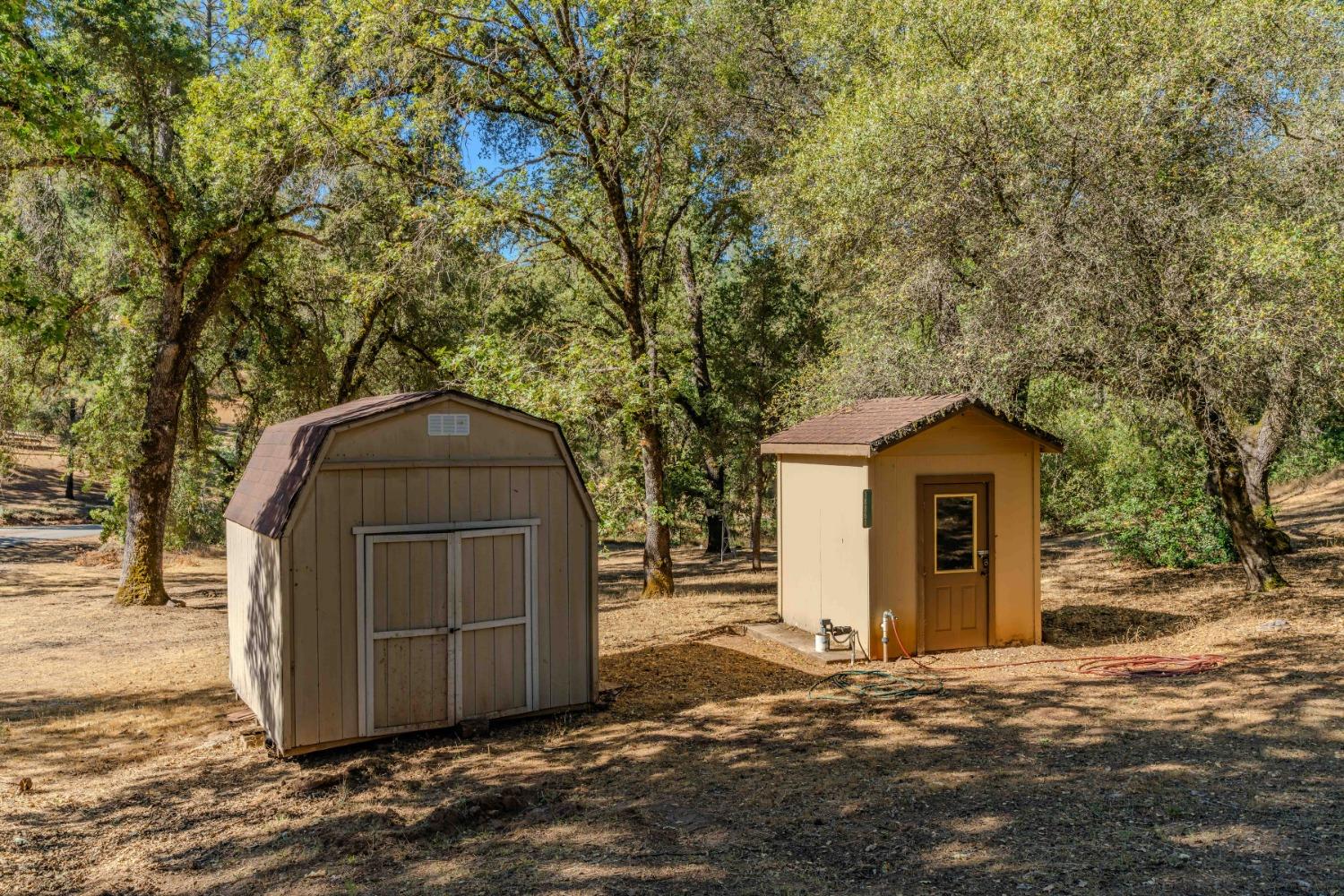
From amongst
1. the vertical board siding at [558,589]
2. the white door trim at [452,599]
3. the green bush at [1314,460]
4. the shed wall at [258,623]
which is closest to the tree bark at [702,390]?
the green bush at [1314,460]

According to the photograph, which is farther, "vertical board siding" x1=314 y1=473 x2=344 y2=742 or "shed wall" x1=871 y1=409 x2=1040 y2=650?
"shed wall" x1=871 y1=409 x2=1040 y2=650

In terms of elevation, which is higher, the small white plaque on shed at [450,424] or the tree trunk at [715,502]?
the small white plaque on shed at [450,424]

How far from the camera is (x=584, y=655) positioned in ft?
25.1

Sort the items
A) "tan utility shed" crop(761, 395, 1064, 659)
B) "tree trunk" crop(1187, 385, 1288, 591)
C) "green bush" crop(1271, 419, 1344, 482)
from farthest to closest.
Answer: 1. "green bush" crop(1271, 419, 1344, 482)
2. "tree trunk" crop(1187, 385, 1288, 591)
3. "tan utility shed" crop(761, 395, 1064, 659)

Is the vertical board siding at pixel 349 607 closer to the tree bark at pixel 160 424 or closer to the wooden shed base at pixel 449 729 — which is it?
the wooden shed base at pixel 449 729

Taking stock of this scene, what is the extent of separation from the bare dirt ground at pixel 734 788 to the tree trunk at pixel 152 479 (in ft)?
15.6

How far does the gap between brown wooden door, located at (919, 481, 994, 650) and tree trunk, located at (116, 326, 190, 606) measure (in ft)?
39.9

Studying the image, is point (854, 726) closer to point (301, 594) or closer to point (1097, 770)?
point (1097, 770)

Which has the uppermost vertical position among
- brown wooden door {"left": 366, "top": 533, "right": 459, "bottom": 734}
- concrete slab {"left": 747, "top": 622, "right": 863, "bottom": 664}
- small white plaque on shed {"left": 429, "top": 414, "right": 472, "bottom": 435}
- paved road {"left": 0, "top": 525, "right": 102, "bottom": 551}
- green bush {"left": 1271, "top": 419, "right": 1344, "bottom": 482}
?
small white plaque on shed {"left": 429, "top": 414, "right": 472, "bottom": 435}

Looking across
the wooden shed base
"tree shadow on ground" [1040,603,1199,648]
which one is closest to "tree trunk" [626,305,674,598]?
the wooden shed base

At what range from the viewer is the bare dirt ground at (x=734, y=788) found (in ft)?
14.3

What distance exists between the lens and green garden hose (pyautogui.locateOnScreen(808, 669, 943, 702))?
7.86m

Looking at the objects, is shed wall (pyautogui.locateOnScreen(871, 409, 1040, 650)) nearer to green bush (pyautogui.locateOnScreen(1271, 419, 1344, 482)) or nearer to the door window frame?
the door window frame

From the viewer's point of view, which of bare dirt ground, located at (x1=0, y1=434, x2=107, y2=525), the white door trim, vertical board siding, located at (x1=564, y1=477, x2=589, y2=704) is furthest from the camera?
bare dirt ground, located at (x1=0, y1=434, x2=107, y2=525)
